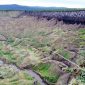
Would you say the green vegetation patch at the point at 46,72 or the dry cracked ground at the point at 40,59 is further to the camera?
the green vegetation patch at the point at 46,72

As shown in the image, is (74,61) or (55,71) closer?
(55,71)

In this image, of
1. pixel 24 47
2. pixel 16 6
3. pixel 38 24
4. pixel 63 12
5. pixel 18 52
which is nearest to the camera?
pixel 18 52

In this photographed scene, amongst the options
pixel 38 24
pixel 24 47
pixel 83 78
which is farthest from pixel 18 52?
pixel 38 24

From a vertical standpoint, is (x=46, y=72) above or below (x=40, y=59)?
below

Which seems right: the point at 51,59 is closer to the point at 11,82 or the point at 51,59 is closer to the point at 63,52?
the point at 63,52

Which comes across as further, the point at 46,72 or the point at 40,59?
the point at 40,59

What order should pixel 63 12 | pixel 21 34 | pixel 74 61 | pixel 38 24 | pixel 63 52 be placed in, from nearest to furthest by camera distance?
1. pixel 74 61
2. pixel 63 52
3. pixel 21 34
4. pixel 38 24
5. pixel 63 12

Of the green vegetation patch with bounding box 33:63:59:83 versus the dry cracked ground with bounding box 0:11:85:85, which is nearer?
the dry cracked ground with bounding box 0:11:85:85
